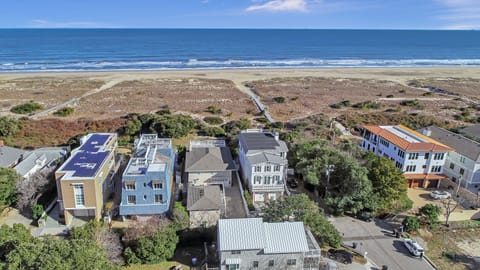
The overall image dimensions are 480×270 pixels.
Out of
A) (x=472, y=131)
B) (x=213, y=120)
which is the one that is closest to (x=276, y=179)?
(x=213, y=120)

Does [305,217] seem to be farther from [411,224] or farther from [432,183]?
[432,183]

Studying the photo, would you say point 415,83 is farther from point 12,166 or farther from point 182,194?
point 12,166

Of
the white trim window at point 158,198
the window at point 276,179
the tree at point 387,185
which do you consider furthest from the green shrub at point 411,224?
the white trim window at point 158,198

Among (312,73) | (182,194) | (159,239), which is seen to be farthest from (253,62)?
(159,239)

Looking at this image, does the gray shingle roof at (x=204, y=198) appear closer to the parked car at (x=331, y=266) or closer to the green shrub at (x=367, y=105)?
the parked car at (x=331, y=266)

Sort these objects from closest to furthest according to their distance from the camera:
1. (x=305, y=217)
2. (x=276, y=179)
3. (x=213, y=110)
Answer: (x=305, y=217), (x=276, y=179), (x=213, y=110)

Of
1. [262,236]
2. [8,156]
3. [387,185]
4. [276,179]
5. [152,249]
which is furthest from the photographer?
[8,156]
